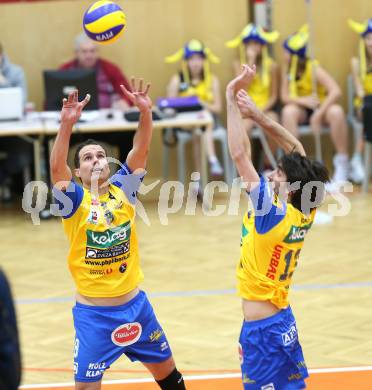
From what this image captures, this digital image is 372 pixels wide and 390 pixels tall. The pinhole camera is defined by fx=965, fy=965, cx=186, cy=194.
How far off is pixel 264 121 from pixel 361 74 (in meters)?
7.87

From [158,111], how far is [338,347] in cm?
563

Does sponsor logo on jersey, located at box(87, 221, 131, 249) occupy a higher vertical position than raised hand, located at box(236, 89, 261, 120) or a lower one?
lower

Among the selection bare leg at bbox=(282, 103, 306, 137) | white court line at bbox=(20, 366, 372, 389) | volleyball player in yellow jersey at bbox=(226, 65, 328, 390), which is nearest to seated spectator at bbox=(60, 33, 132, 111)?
bare leg at bbox=(282, 103, 306, 137)

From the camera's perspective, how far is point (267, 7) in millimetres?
12977

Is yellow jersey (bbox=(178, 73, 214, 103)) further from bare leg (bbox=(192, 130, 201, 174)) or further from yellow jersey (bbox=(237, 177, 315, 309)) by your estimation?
yellow jersey (bbox=(237, 177, 315, 309))

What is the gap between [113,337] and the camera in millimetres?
4852

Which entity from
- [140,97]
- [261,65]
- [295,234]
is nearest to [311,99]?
[261,65]

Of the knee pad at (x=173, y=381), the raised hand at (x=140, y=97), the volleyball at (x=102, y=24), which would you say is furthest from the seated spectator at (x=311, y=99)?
the knee pad at (x=173, y=381)

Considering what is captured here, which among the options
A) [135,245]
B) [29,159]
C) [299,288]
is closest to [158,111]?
[29,159]

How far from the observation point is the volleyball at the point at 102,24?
659cm

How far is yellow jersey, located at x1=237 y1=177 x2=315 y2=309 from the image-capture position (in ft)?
14.7

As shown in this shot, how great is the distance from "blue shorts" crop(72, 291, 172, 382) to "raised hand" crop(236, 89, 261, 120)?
3.60ft

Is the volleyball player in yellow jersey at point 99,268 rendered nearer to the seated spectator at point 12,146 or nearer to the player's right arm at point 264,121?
the player's right arm at point 264,121

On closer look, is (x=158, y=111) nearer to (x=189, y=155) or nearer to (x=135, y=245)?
(x=189, y=155)
